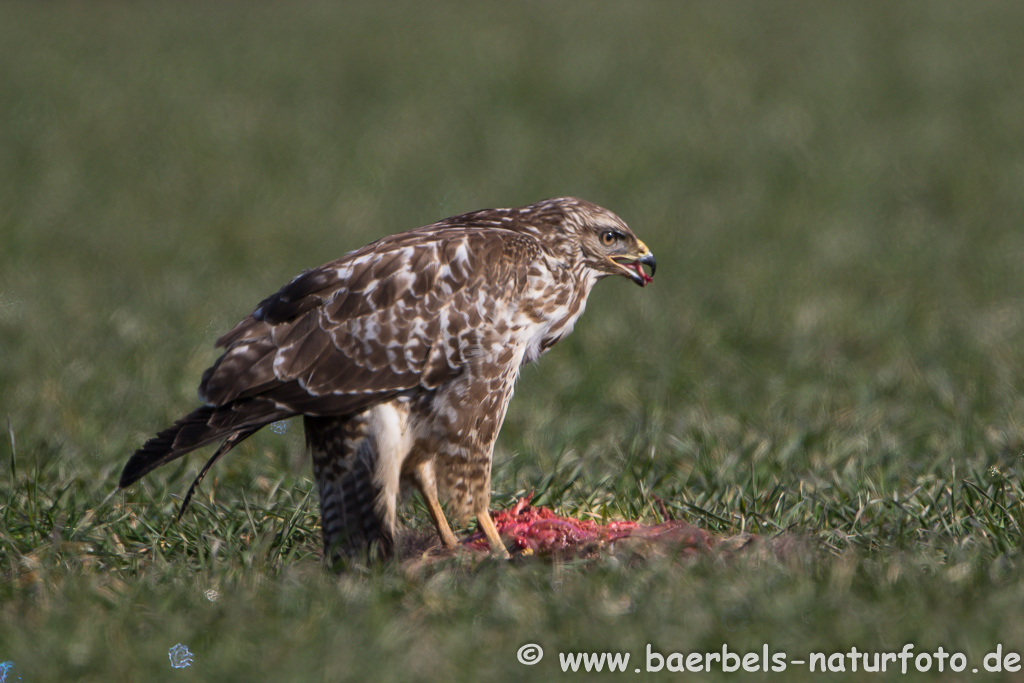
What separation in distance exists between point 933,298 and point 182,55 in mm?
9404

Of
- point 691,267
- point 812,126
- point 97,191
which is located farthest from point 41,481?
point 812,126

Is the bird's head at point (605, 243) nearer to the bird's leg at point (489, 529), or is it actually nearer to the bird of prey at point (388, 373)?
the bird of prey at point (388, 373)

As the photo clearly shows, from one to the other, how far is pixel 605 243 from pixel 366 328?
927 mm

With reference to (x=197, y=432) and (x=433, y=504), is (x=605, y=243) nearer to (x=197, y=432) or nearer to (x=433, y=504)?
(x=433, y=504)

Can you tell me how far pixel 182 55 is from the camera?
14.1 meters

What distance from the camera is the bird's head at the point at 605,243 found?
4273 millimetres

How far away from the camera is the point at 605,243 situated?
431 centimetres

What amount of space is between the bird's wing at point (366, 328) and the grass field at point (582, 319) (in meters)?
0.53

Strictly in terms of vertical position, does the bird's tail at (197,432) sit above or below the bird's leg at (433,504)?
above

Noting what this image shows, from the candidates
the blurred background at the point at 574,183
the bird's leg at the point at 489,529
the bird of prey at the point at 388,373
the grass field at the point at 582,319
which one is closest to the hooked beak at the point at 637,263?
the bird of prey at the point at 388,373

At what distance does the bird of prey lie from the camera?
3801 millimetres

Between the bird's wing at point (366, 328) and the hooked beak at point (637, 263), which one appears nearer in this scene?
the bird's wing at point (366, 328)

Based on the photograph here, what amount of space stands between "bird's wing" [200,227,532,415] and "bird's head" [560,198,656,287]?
35 centimetres

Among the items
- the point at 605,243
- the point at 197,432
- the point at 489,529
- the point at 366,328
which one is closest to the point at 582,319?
the point at 605,243
